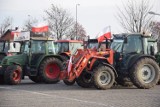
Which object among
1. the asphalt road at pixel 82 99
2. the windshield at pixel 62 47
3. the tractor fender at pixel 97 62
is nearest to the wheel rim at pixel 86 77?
the tractor fender at pixel 97 62

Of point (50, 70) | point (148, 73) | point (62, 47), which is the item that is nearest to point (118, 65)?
point (148, 73)

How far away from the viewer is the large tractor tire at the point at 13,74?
1770cm

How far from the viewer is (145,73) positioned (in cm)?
1595

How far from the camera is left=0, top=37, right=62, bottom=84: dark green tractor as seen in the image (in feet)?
59.9

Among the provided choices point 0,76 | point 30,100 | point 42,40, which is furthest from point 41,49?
point 30,100

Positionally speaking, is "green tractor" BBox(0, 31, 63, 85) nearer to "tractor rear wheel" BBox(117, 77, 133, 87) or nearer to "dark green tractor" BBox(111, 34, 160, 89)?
"tractor rear wheel" BBox(117, 77, 133, 87)

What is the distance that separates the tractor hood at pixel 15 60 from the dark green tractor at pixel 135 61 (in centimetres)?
480

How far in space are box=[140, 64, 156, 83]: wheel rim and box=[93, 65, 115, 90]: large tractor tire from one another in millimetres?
1373

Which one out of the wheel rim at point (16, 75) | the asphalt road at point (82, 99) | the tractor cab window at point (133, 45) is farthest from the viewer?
the wheel rim at point (16, 75)

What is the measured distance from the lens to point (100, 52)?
1600 centimetres

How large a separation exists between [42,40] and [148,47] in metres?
5.64

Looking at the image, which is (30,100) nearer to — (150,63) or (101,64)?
(101,64)

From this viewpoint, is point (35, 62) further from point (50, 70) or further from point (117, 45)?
point (117, 45)

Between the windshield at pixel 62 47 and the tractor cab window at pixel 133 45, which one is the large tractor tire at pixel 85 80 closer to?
the tractor cab window at pixel 133 45
